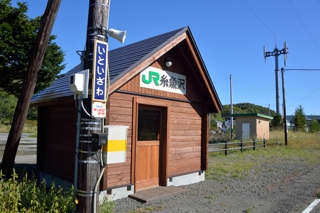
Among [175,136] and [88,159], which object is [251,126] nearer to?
[175,136]

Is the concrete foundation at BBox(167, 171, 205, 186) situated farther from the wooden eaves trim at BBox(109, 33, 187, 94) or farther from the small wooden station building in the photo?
the wooden eaves trim at BBox(109, 33, 187, 94)

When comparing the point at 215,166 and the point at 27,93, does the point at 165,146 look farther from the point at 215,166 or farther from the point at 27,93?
the point at 215,166

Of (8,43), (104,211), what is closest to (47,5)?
(104,211)

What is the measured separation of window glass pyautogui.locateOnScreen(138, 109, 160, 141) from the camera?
7.70 meters

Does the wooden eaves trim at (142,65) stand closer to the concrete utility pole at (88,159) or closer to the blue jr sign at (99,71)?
the blue jr sign at (99,71)

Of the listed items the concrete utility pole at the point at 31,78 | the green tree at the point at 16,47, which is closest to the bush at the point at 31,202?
the concrete utility pole at the point at 31,78

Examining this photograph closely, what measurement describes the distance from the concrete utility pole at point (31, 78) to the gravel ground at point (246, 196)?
10.5ft

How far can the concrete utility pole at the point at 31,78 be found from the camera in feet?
22.9

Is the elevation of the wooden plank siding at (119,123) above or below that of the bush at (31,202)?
above

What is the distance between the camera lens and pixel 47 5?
6.96m

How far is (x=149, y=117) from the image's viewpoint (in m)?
7.99

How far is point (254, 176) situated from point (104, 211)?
291 inches

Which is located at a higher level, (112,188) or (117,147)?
(117,147)

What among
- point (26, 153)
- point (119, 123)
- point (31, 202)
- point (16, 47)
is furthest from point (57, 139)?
point (26, 153)
